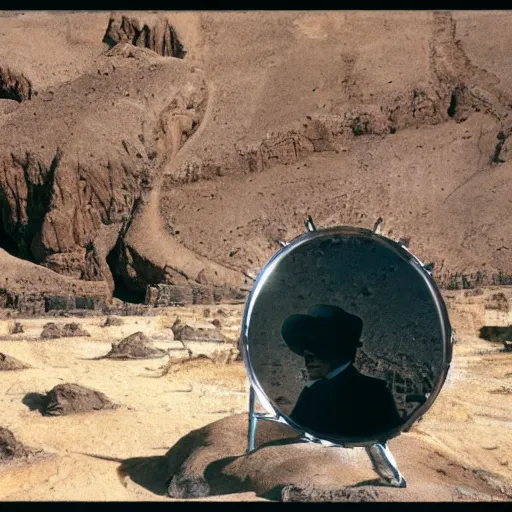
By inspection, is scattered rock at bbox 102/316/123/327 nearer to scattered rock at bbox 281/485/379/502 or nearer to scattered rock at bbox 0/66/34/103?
scattered rock at bbox 281/485/379/502

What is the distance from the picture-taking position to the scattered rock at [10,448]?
7965mm

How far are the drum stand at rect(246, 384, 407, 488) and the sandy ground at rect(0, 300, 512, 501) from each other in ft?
0.69

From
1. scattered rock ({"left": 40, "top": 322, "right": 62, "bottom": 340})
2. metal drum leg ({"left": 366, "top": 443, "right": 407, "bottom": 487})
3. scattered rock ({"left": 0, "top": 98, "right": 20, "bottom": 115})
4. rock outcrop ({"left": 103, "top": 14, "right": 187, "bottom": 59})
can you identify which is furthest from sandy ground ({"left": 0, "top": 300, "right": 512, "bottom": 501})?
rock outcrop ({"left": 103, "top": 14, "right": 187, "bottom": 59})

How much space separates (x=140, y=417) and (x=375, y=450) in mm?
3289

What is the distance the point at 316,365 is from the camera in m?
6.18

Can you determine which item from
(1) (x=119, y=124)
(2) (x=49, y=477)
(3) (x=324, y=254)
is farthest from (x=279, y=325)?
(1) (x=119, y=124)

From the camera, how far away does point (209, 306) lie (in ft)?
70.2

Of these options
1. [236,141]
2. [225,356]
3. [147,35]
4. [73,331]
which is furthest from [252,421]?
[147,35]

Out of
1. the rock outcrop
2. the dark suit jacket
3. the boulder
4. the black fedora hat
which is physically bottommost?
the boulder

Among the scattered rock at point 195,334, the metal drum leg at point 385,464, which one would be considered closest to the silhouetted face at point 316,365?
the metal drum leg at point 385,464

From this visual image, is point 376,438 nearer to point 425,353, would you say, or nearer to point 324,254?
point 425,353

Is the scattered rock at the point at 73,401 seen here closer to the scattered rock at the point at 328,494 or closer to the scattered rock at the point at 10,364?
the scattered rock at the point at 10,364

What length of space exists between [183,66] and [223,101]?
4.84 ft

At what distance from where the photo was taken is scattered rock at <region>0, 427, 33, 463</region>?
7965mm
